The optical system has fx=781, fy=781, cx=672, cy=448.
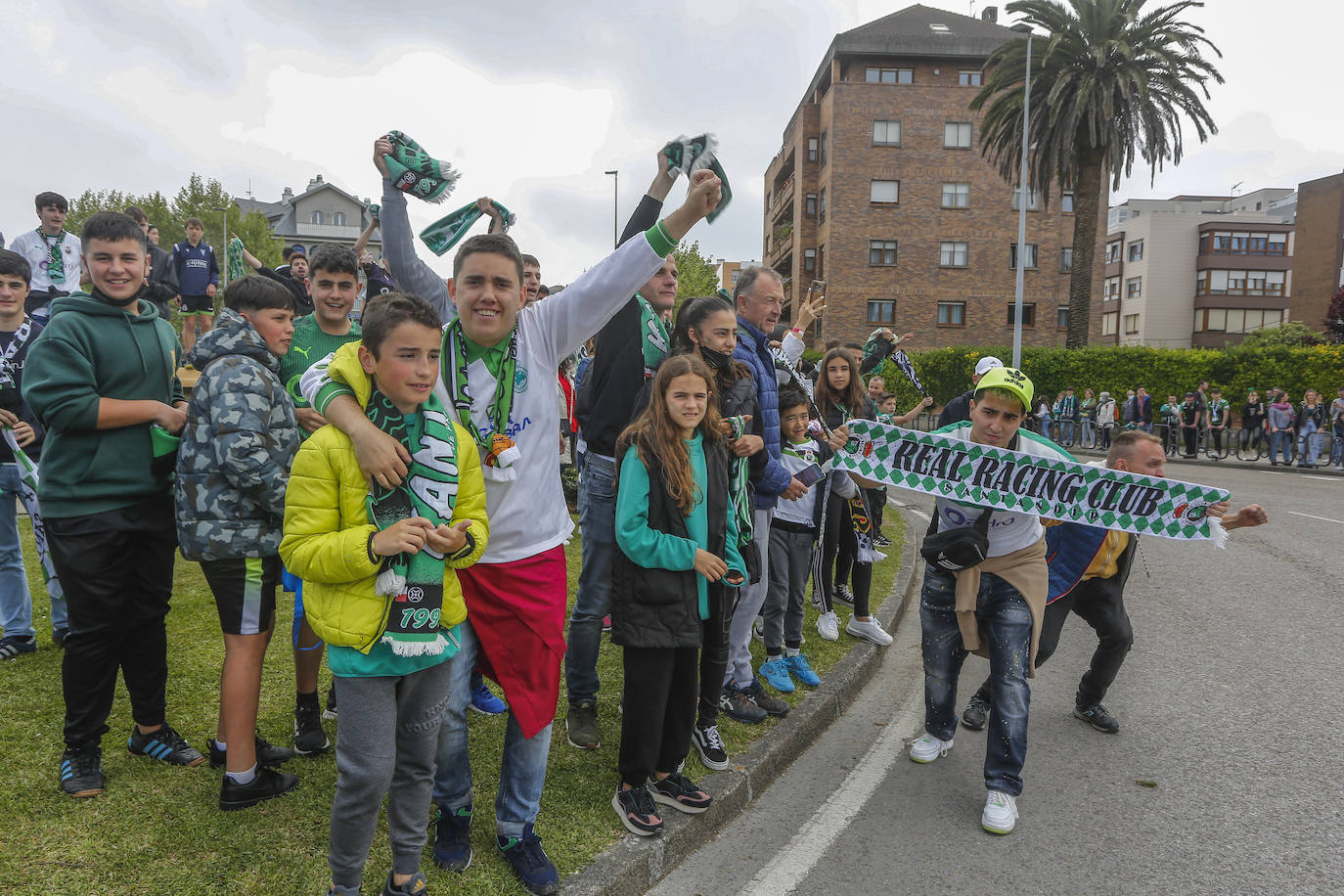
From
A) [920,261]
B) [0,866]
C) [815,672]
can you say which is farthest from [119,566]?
[920,261]

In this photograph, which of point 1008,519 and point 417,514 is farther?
point 1008,519

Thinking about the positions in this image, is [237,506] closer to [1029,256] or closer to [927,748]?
[927,748]

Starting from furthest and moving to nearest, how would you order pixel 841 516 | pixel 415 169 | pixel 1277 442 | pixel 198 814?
pixel 1277 442
pixel 841 516
pixel 198 814
pixel 415 169

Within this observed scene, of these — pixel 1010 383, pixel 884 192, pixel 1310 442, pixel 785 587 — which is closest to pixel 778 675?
pixel 785 587

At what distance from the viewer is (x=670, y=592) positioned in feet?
10.7

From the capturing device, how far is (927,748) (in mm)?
4160

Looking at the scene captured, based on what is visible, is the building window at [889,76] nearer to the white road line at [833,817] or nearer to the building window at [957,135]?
the building window at [957,135]

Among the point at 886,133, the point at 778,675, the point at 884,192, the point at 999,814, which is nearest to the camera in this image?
the point at 999,814


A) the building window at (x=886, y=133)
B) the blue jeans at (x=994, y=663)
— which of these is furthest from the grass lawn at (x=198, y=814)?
the building window at (x=886, y=133)

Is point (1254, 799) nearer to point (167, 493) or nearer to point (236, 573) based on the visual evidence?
point (236, 573)

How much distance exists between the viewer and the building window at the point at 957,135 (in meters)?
42.7

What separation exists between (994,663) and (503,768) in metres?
2.37

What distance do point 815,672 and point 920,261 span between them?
4124 centimetres

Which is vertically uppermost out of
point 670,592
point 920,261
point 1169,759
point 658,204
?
point 920,261
